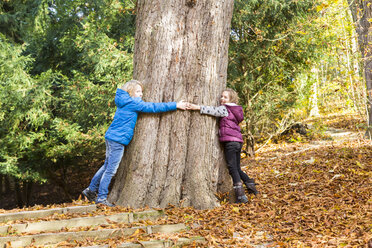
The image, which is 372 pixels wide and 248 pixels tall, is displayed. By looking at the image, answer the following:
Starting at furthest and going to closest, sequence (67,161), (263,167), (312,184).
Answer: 1. (67,161)
2. (263,167)
3. (312,184)

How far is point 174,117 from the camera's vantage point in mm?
4406

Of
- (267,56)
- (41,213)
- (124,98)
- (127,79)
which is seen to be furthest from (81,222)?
(267,56)

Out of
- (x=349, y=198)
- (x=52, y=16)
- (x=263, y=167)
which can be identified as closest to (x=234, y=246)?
(x=349, y=198)

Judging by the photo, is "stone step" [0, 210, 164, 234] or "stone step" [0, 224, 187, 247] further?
"stone step" [0, 210, 164, 234]

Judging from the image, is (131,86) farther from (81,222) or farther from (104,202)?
(81,222)

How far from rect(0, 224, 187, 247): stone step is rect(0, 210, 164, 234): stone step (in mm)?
296

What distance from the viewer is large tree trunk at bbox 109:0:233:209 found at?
4.34 m

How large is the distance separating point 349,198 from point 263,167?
2847mm

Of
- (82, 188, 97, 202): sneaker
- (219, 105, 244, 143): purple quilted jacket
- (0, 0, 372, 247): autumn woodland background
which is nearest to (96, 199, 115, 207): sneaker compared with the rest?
(82, 188, 97, 202): sneaker

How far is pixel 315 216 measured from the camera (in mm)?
3938

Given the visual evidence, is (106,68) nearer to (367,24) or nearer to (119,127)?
(119,127)

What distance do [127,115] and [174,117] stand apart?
0.59 metres

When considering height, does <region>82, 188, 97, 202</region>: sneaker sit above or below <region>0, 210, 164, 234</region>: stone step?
above

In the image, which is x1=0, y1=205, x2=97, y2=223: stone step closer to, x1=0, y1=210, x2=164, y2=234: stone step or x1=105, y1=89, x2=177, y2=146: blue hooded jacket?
x1=0, y1=210, x2=164, y2=234: stone step
